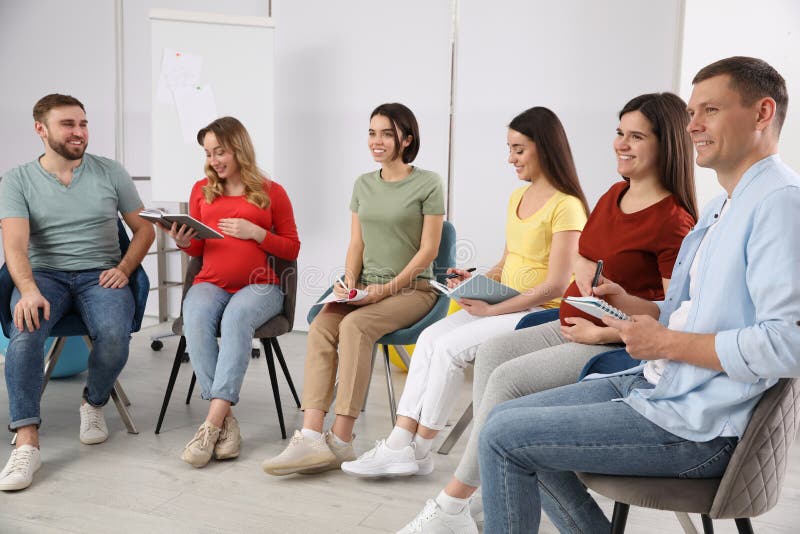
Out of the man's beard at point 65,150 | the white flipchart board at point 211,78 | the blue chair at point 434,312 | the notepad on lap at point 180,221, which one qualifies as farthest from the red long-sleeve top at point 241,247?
the white flipchart board at point 211,78

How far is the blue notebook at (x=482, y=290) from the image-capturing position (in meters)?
2.35

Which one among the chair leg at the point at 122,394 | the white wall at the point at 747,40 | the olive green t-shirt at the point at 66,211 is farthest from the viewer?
the white wall at the point at 747,40

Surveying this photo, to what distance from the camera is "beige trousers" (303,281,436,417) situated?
2.55 metres

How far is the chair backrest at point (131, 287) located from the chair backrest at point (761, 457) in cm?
223

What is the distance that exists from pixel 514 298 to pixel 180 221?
120cm

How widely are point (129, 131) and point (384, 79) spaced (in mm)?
1811

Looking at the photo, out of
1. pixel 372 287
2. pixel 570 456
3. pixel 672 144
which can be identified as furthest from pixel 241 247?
pixel 570 456

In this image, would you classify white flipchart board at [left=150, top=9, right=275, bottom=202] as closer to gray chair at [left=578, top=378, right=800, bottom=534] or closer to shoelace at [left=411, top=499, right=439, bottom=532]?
shoelace at [left=411, top=499, right=439, bottom=532]

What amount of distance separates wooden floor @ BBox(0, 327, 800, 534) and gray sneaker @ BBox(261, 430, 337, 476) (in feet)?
0.22

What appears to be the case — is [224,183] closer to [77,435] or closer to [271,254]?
[271,254]

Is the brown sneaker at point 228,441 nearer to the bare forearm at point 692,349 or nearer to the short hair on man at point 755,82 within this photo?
the bare forearm at point 692,349

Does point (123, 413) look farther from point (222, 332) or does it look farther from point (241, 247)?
point (241, 247)

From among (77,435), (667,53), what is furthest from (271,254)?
(667,53)

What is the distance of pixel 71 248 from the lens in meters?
2.90
